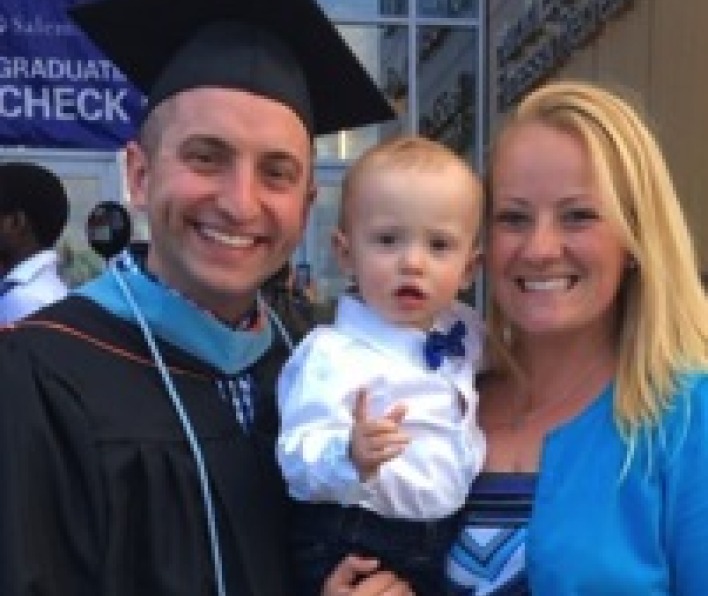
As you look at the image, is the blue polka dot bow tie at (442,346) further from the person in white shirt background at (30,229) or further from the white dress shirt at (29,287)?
the person in white shirt background at (30,229)

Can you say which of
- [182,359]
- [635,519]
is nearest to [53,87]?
[182,359]

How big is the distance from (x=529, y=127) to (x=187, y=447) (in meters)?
0.84

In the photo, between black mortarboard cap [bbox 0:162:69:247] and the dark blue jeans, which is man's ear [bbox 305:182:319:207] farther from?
black mortarboard cap [bbox 0:162:69:247]

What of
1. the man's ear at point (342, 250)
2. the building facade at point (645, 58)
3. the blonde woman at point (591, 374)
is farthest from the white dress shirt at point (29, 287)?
A: the building facade at point (645, 58)

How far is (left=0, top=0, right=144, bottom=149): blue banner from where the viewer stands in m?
10.4

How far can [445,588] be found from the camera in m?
2.57

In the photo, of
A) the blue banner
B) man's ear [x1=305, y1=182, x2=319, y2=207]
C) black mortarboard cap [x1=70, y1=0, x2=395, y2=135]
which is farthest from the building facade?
man's ear [x1=305, y1=182, x2=319, y2=207]

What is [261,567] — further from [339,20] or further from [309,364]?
[339,20]

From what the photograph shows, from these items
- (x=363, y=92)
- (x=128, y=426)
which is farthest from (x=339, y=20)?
(x=128, y=426)

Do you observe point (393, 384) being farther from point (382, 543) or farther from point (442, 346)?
point (382, 543)

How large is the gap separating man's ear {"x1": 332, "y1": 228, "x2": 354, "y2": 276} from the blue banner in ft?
25.9

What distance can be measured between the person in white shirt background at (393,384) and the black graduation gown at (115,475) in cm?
10

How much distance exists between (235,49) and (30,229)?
3.12 metres

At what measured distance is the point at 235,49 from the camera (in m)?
2.83
